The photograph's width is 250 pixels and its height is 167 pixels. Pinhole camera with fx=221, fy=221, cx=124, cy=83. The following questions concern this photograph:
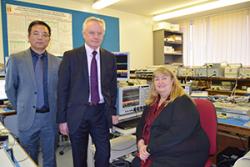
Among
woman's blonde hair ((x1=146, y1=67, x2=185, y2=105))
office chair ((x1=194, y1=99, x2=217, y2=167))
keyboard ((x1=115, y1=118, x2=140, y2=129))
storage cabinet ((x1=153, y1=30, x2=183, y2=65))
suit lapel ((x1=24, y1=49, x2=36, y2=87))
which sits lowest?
keyboard ((x1=115, y1=118, x2=140, y2=129))

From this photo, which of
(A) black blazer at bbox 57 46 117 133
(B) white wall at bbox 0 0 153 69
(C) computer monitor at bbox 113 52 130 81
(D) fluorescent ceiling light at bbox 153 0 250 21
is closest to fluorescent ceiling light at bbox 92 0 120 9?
(B) white wall at bbox 0 0 153 69

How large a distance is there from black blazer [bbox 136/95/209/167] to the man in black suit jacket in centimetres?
48

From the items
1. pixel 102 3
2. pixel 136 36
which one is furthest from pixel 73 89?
pixel 136 36

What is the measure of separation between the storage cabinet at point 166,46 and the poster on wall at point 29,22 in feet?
7.94

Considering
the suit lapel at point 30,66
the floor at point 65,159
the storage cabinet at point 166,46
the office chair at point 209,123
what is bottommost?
the floor at point 65,159

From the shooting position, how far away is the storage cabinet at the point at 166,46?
574cm

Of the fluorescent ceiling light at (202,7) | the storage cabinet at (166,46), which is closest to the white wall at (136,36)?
the storage cabinet at (166,46)

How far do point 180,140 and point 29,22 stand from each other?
3.45 m

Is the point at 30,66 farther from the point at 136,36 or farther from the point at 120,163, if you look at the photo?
the point at 136,36

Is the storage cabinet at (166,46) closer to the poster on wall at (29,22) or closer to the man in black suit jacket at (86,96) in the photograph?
the poster on wall at (29,22)

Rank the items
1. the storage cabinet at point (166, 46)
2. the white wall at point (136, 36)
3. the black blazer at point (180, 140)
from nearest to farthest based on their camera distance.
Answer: the black blazer at point (180, 140) → the white wall at point (136, 36) → the storage cabinet at point (166, 46)

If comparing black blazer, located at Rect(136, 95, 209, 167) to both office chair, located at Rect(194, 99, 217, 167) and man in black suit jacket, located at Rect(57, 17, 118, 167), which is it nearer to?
office chair, located at Rect(194, 99, 217, 167)

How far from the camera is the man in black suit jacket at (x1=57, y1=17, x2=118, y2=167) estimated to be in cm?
170

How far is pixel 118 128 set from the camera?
2.11 meters
